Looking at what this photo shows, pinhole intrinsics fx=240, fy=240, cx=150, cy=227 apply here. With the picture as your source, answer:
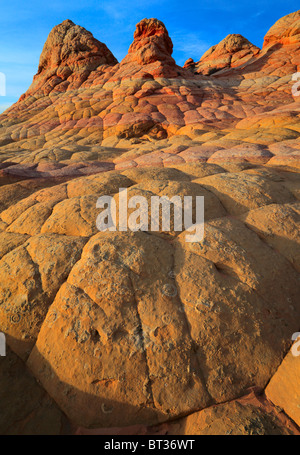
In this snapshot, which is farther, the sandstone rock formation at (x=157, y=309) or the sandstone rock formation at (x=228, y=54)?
the sandstone rock formation at (x=228, y=54)

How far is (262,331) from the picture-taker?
7.85 feet

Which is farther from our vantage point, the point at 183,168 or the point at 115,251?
the point at 183,168

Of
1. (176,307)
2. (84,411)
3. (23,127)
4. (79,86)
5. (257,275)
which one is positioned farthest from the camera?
(79,86)

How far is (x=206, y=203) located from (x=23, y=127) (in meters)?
15.7

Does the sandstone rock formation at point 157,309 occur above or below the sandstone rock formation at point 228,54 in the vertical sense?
below

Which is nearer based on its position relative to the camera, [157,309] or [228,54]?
[157,309]

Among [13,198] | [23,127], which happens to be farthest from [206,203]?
[23,127]

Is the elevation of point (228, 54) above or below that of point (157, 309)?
above

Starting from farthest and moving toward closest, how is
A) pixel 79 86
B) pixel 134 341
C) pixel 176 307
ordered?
pixel 79 86
pixel 176 307
pixel 134 341

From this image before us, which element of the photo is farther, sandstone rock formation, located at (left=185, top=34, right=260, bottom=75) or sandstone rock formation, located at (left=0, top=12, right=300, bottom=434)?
sandstone rock formation, located at (left=185, top=34, right=260, bottom=75)

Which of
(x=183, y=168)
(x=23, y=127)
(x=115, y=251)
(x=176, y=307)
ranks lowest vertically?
(x=176, y=307)

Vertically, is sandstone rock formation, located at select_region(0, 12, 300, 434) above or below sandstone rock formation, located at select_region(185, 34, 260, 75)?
below

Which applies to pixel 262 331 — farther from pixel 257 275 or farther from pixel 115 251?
pixel 115 251

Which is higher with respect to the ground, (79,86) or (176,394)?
(79,86)
